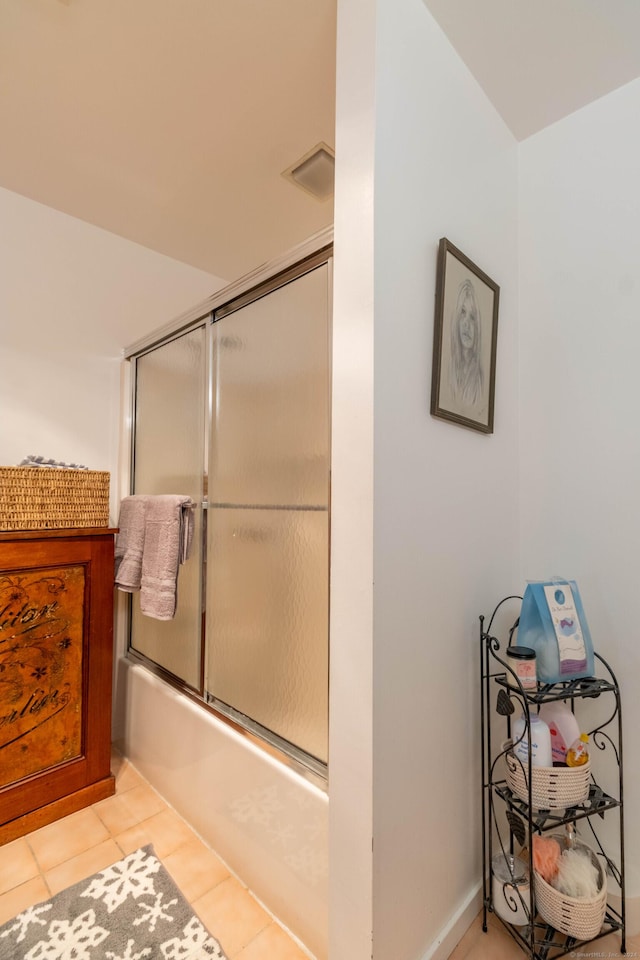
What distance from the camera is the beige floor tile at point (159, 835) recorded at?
1.48m

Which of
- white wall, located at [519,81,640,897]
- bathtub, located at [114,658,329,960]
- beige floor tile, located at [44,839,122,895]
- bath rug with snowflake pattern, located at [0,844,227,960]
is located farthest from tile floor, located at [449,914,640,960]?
beige floor tile, located at [44,839,122,895]

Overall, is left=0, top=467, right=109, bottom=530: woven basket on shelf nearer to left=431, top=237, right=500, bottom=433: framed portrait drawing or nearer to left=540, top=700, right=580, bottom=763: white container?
left=431, top=237, right=500, bottom=433: framed portrait drawing

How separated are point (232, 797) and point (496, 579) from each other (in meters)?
1.00

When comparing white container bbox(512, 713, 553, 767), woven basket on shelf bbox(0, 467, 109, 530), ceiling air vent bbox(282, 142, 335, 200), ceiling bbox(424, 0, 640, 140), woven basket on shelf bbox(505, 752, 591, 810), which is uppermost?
ceiling air vent bbox(282, 142, 335, 200)

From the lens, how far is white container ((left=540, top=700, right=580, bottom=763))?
1.16 metres

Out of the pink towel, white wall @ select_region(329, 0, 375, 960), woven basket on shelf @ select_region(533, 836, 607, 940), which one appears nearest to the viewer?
white wall @ select_region(329, 0, 375, 960)

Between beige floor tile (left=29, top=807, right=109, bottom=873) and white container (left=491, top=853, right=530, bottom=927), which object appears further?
beige floor tile (left=29, top=807, right=109, bottom=873)

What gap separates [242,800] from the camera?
1.34 metres

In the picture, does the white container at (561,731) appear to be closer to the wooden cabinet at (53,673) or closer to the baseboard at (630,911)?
the baseboard at (630,911)

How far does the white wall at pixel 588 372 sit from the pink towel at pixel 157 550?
1.11 m

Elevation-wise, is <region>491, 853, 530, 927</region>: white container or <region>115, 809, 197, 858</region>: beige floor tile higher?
<region>491, 853, 530, 927</region>: white container

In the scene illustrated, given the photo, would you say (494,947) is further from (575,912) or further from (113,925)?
(113,925)

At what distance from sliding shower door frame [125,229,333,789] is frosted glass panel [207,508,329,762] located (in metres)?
0.03

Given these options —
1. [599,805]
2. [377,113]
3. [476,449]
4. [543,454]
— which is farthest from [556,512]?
[377,113]
